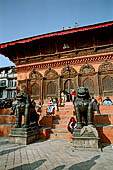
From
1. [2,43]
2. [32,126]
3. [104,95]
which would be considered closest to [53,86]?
[104,95]

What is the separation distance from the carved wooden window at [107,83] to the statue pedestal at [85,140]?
795cm

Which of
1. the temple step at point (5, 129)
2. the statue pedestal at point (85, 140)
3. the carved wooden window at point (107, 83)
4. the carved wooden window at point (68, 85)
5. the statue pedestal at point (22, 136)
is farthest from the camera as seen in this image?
the carved wooden window at point (68, 85)

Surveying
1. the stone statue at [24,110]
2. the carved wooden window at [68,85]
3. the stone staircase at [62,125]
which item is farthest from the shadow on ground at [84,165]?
the carved wooden window at [68,85]

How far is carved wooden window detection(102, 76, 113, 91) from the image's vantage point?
11703 millimetres

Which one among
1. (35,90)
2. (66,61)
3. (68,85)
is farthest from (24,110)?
(66,61)

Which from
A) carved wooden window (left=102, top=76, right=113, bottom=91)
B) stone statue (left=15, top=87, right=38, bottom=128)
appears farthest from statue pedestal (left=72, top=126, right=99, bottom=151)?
carved wooden window (left=102, top=76, right=113, bottom=91)

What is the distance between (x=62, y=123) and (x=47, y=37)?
31.5 ft

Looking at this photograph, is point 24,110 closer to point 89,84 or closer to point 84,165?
point 84,165

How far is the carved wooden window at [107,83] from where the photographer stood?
38.4 ft

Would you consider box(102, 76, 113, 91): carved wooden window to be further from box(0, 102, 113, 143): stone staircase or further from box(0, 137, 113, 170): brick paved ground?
box(0, 137, 113, 170): brick paved ground

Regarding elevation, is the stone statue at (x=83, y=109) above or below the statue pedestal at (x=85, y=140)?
above

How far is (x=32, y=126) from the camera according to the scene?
6125 mm

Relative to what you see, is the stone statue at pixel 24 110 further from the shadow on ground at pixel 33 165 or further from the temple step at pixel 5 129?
the shadow on ground at pixel 33 165

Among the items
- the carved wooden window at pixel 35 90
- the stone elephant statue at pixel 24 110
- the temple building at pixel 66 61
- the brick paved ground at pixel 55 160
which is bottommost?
the brick paved ground at pixel 55 160
